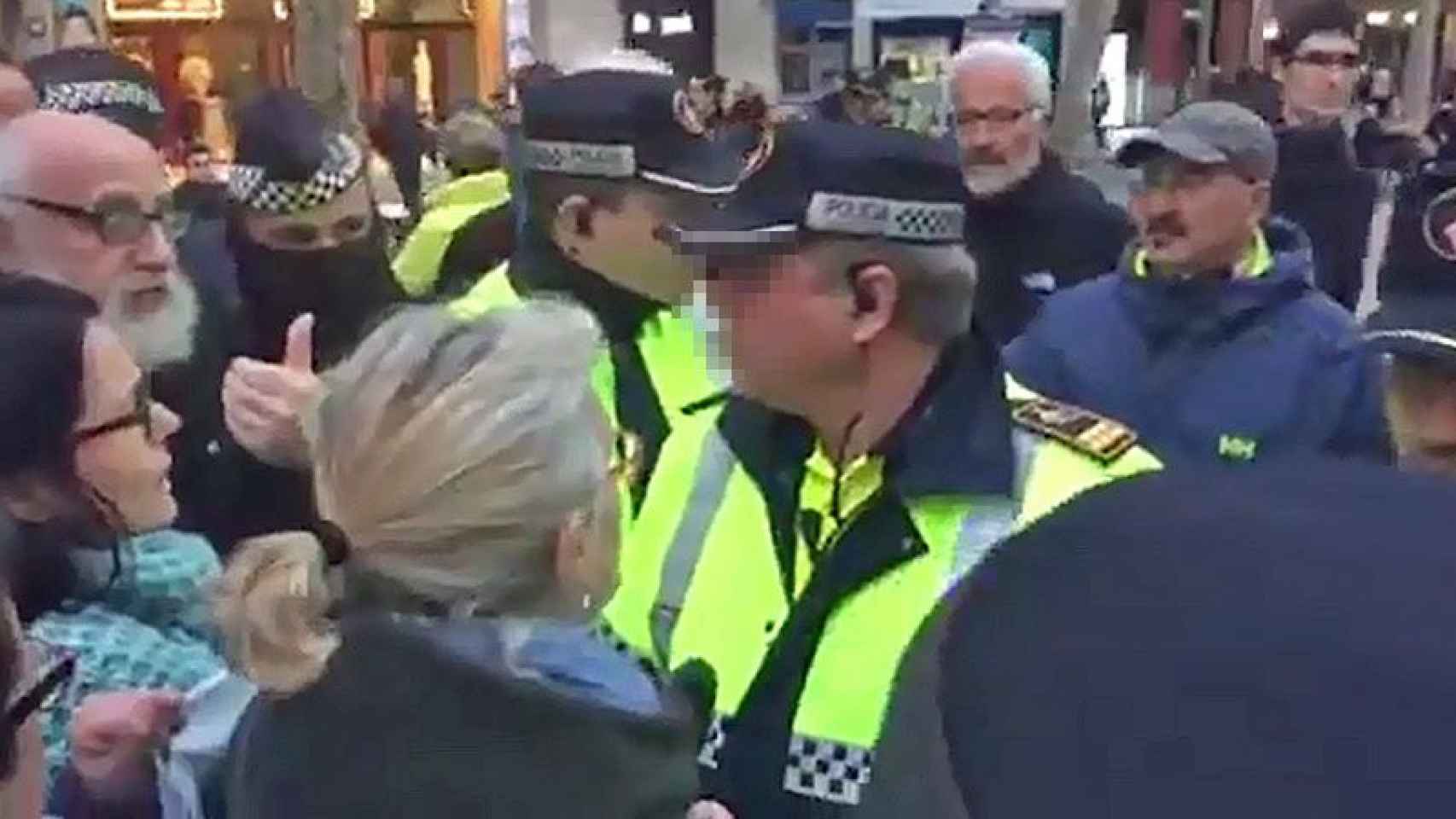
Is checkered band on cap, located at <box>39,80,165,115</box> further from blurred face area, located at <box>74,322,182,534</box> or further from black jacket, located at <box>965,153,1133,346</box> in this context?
blurred face area, located at <box>74,322,182,534</box>

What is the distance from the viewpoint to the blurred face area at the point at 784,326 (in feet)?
8.66

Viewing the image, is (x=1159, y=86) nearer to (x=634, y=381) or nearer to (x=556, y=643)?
(x=634, y=381)

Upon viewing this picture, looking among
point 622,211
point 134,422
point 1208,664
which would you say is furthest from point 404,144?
point 1208,664

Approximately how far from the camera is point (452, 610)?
2.01m

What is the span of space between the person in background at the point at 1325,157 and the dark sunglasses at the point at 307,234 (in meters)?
3.46

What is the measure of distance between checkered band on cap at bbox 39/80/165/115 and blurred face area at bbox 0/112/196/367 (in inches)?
77.6

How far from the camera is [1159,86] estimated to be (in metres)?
25.9

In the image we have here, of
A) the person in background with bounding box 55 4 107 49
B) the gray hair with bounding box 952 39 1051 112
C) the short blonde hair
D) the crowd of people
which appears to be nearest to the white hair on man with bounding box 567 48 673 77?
the crowd of people

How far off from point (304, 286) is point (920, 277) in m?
1.91

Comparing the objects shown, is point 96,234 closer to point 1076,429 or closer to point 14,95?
point 14,95

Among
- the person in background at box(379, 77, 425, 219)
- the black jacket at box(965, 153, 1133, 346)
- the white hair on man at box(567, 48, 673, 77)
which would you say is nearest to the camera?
the white hair on man at box(567, 48, 673, 77)

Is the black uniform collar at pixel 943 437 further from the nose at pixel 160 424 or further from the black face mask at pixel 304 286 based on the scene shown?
the black face mask at pixel 304 286

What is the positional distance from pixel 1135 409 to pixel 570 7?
2011cm

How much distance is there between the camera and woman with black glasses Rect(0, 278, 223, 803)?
252 centimetres
